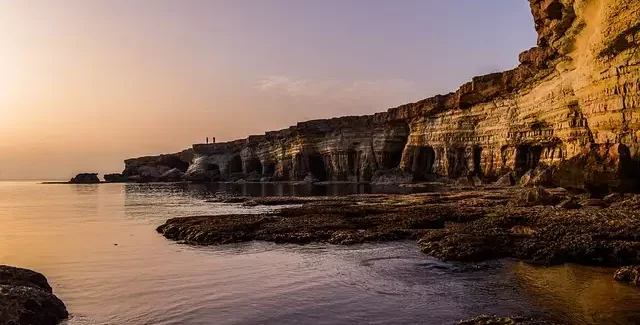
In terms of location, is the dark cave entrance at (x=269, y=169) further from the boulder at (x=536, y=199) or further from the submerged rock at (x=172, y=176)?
the boulder at (x=536, y=199)

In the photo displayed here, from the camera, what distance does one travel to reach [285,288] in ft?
32.7

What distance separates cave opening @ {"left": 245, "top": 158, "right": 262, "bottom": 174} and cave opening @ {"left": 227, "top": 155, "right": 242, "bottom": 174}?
16.6 ft

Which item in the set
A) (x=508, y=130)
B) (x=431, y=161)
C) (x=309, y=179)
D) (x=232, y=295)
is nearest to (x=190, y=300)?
(x=232, y=295)

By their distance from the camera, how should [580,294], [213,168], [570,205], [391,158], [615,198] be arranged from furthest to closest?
1. [213,168]
2. [391,158]
3. [615,198]
4. [570,205]
5. [580,294]

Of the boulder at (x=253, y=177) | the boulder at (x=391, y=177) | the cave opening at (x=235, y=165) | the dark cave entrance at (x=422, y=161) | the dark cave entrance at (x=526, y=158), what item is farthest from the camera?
the cave opening at (x=235, y=165)

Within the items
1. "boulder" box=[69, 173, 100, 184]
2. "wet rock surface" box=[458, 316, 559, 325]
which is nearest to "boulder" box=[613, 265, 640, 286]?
"wet rock surface" box=[458, 316, 559, 325]

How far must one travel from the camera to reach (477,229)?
15414 mm

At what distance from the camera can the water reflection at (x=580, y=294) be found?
23.9ft

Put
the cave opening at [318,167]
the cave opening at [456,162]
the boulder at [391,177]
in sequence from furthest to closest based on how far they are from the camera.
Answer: the cave opening at [318,167]
the boulder at [391,177]
the cave opening at [456,162]

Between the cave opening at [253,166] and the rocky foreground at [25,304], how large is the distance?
91.8 metres

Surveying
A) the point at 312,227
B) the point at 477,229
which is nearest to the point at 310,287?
the point at 477,229

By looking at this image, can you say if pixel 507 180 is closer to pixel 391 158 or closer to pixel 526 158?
pixel 526 158

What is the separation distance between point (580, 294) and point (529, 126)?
36.6 metres

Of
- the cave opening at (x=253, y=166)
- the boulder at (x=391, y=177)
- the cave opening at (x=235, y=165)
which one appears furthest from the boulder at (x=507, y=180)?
the cave opening at (x=235, y=165)
